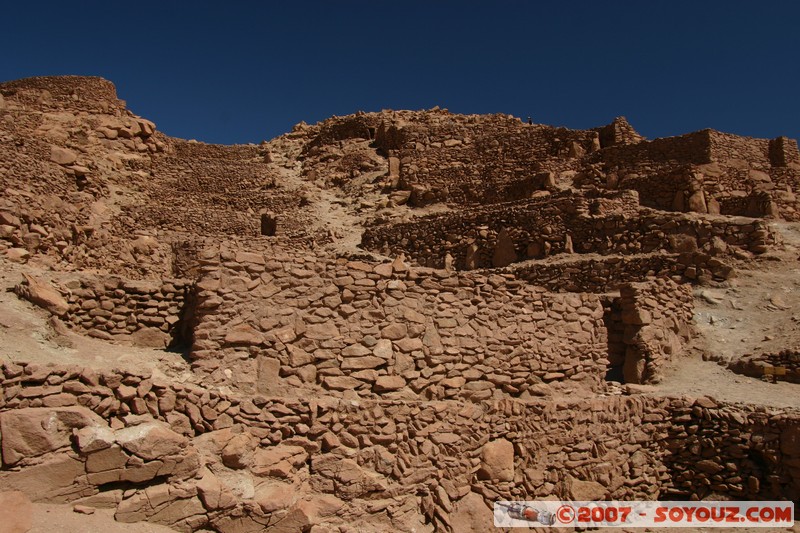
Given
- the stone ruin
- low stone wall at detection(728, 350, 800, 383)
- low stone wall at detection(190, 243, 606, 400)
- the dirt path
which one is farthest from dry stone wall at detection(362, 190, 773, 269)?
low stone wall at detection(190, 243, 606, 400)

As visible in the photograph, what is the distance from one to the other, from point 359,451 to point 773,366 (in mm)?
7071

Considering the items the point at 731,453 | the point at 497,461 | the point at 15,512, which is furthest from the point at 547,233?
the point at 15,512

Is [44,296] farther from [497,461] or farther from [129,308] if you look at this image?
[497,461]

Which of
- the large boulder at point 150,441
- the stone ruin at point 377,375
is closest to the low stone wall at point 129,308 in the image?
the stone ruin at point 377,375

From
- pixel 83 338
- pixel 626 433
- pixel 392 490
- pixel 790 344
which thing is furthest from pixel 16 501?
pixel 790 344

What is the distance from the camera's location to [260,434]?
19.1 feet

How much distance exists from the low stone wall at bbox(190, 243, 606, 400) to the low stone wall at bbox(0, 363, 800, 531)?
41cm

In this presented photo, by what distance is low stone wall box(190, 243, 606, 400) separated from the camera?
646 cm

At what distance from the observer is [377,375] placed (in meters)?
6.89

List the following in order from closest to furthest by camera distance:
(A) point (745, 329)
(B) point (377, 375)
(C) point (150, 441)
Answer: (C) point (150, 441) → (B) point (377, 375) → (A) point (745, 329)

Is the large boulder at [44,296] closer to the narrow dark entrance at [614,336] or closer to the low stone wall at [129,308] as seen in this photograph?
the low stone wall at [129,308]

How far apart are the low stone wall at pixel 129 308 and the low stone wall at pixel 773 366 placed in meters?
8.62

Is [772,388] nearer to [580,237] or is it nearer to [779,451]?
[779,451]

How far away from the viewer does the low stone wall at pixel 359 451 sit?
4711mm
